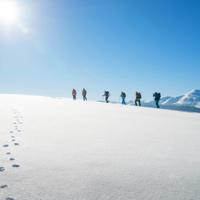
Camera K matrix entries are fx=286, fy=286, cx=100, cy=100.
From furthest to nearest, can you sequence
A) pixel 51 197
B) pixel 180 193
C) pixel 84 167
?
pixel 84 167, pixel 180 193, pixel 51 197

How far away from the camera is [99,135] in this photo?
8992mm

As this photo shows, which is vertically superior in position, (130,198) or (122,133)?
(122,133)

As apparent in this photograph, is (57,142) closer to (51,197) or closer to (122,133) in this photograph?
(122,133)

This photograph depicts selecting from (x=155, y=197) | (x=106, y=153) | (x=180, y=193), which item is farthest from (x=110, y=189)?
(x=106, y=153)

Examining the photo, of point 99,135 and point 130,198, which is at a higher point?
point 99,135

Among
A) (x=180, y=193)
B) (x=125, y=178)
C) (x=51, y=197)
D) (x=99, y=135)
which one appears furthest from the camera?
(x=99, y=135)

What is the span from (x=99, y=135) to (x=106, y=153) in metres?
2.42

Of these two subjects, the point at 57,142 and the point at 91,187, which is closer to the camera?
the point at 91,187

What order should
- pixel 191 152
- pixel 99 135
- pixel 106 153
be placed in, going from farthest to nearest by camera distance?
pixel 99 135 < pixel 191 152 < pixel 106 153

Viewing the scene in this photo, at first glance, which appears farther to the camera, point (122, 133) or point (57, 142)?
point (122, 133)

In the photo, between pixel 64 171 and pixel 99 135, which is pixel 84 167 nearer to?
pixel 64 171

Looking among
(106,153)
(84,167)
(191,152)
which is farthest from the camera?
(191,152)

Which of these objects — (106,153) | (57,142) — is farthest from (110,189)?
(57,142)

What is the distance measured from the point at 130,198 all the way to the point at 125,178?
80 cm
